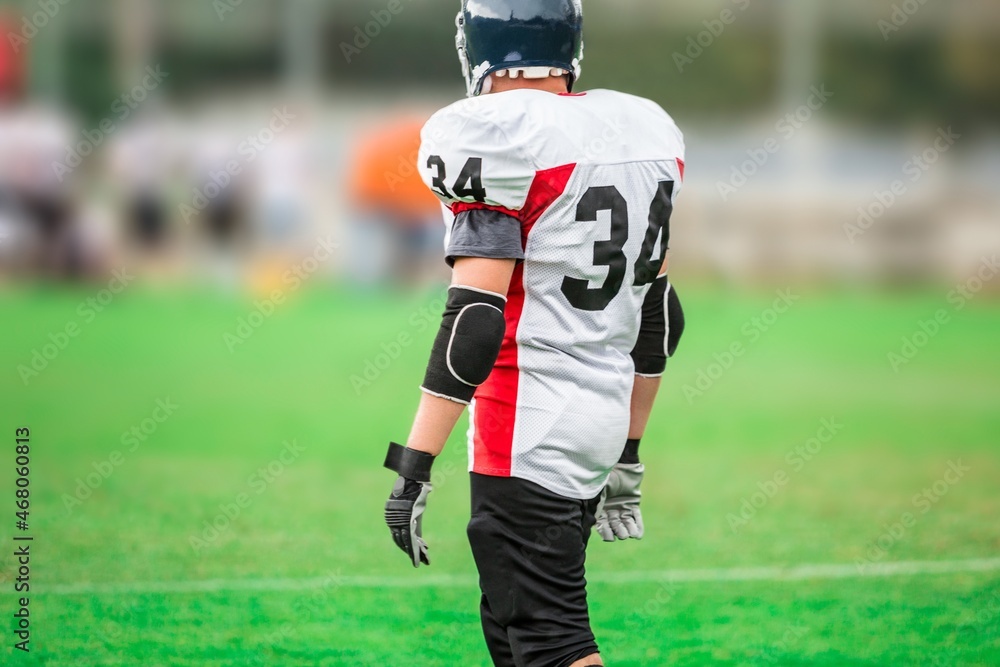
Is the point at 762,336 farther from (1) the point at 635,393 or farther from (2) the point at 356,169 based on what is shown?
(1) the point at 635,393

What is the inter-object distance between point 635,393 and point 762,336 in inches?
438

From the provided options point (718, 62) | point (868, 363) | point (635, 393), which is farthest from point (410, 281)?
point (635, 393)

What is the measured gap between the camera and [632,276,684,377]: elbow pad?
353 centimetres

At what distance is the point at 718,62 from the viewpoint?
26547 millimetres

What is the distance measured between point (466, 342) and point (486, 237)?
0.25 metres
